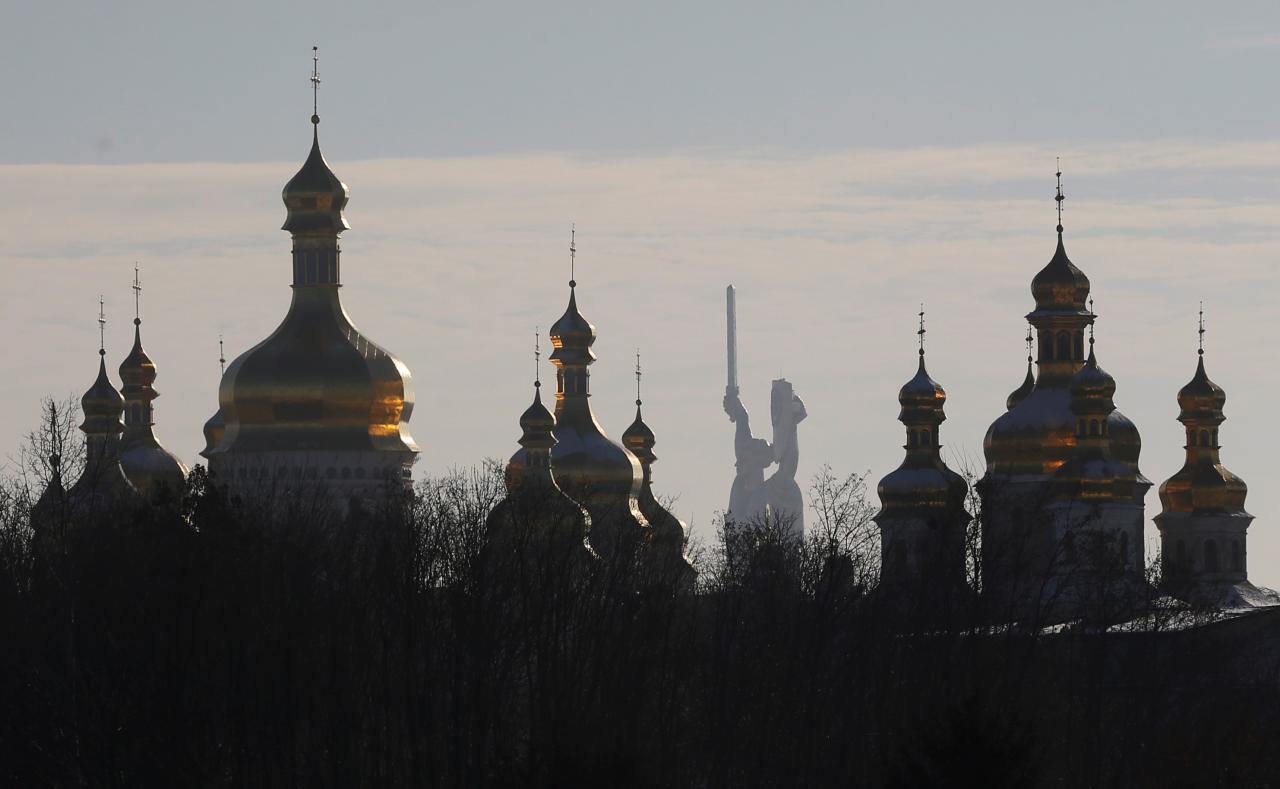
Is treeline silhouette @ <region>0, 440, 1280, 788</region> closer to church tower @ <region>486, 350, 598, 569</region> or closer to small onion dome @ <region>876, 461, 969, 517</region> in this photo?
church tower @ <region>486, 350, 598, 569</region>

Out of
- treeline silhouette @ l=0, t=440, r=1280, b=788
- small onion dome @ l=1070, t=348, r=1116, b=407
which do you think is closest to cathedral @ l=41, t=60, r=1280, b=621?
small onion dome @ l=1070, t=348, r=1116, b=407

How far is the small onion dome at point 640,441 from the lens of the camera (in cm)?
9100

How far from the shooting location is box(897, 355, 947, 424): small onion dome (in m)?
78.4

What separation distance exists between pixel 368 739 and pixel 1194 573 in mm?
30381

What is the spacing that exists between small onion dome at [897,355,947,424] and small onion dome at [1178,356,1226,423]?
6124 mm

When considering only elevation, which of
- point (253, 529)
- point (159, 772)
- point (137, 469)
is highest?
point (137, 469)

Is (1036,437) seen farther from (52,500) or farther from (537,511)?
(52,500)

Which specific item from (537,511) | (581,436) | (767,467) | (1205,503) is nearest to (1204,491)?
(1205,503)

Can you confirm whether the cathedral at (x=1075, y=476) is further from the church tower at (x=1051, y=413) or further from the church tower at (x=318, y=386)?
the church tower at (x=318, y=386)

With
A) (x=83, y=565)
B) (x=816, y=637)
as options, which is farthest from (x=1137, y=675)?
(x=83, y=565)

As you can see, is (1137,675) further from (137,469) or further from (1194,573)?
(137,469)

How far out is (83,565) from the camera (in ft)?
157

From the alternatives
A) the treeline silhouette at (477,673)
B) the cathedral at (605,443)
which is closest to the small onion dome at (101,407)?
the cathedral at (605,443)

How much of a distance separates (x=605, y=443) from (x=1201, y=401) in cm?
1129
